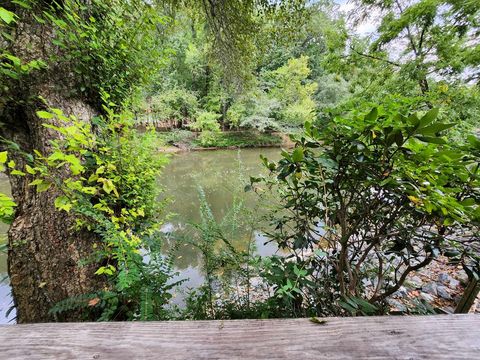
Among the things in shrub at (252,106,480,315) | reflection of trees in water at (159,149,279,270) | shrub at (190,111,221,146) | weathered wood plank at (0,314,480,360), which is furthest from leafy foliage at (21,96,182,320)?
shrub at (190,111,221,146)

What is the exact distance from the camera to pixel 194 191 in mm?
4949

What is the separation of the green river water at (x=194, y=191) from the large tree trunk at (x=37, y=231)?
283mm

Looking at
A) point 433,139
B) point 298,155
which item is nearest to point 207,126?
point 298,155

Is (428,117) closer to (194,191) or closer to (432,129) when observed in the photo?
(432,129)

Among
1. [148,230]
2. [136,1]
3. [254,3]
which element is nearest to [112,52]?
[136,1]

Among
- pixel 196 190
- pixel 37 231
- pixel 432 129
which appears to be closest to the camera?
pixel 432 129

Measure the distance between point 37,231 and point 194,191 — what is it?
389cm

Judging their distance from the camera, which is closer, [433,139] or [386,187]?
[433,139]

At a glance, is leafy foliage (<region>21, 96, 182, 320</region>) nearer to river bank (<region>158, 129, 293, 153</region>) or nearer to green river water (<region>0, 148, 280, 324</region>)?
green river water (<region>0, 148, 280, 324</region>)

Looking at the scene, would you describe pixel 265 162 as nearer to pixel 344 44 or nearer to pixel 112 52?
pixel 112 52

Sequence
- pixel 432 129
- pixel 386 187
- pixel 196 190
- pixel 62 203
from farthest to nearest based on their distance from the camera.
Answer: pixel 196 190, pixel 62 203, pixel 386 187, pixel 432 129

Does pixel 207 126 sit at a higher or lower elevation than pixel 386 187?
higher

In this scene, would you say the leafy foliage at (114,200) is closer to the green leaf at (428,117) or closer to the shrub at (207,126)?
the green leaf at (428,117)

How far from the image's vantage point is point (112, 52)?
122 cm
